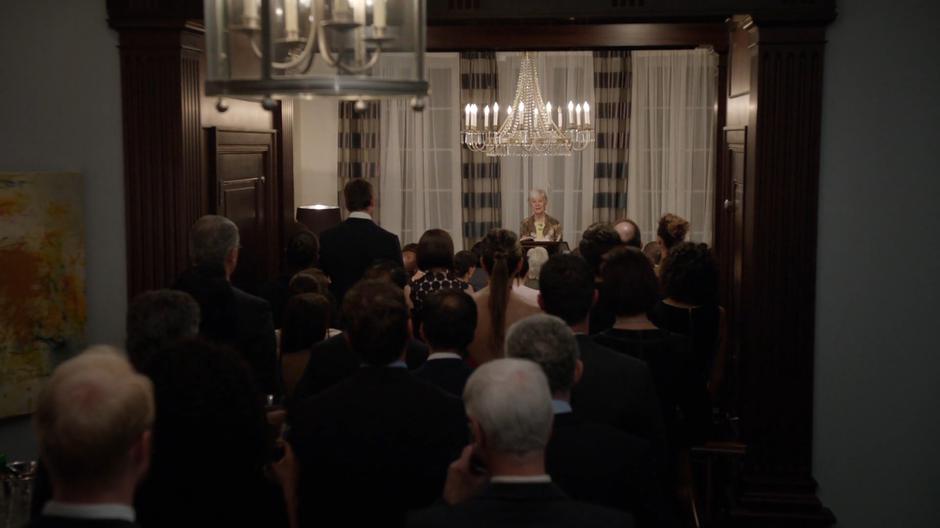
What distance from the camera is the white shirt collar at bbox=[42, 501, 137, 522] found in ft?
6.54

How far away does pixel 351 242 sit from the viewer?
576cm

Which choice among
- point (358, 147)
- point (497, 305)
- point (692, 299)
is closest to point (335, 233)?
point (497, 305)

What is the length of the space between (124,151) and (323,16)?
2828mm

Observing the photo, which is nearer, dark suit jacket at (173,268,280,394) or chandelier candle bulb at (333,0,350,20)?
chandelier candle bulb at (333,0,350,20)

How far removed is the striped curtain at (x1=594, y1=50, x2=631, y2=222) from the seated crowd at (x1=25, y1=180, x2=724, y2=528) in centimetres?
656

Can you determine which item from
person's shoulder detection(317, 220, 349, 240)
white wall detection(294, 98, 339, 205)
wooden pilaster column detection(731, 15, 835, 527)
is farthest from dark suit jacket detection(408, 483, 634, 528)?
white wall detection(294, 98, 339, 205)

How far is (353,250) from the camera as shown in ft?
18.9

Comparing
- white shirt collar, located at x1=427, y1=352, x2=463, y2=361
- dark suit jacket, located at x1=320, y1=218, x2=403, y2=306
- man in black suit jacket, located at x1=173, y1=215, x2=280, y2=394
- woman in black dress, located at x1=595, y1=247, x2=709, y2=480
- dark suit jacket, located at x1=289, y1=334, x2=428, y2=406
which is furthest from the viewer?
dark suit jacket, located at x1=320, y1=218, x2=403, y2=306

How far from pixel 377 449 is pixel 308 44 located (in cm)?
99

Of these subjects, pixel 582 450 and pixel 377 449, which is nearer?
pixel 582 450

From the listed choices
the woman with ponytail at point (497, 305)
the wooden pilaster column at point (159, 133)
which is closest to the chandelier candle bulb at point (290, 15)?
Answer: the woman with ponytail at point (497, 305)

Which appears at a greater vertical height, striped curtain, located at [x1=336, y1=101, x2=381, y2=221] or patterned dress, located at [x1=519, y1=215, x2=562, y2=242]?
striped curtain, located at [x1=336, y1=101, x2=381, y2=221]

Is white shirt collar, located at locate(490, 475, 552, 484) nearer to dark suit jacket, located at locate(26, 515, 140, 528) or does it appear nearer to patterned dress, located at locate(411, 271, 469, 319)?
dark suit jacket, located at locate(26, 515, 140, 528)

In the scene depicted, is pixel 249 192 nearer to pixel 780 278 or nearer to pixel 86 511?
pixel 780 278
